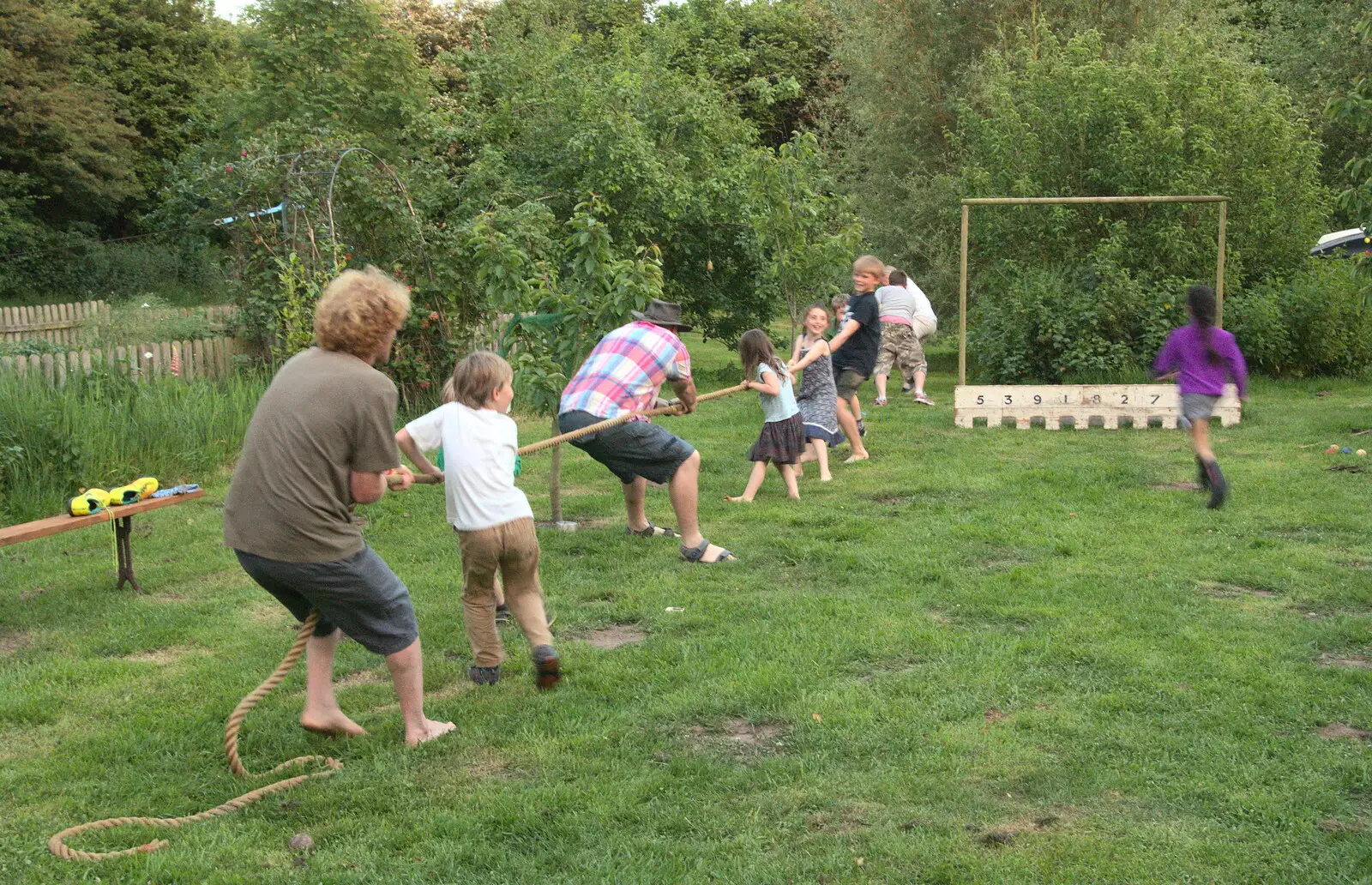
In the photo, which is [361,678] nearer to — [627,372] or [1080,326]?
[627,372]

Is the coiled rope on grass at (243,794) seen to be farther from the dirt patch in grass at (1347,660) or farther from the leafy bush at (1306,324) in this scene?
the leafy bush at (1306,324)

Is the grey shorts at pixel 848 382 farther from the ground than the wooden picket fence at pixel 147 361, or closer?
closer

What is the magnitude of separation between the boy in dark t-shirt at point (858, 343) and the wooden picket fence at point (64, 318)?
642cm

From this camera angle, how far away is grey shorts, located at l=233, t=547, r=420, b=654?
4324 millimetres

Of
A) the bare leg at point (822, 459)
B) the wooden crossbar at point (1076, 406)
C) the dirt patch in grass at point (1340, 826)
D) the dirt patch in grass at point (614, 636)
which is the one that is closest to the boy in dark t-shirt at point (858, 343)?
the bare leg at point (822, 459)

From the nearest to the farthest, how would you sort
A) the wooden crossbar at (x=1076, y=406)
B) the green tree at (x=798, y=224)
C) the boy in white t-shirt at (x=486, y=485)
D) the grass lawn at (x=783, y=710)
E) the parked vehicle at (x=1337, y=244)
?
the grass lawn at (x=783, y=710) < the boy in white t-shirt at (x=486, y=485) < the wooden crossbar at (x=1076, y=406) < the green tree at (x=798, y=224) < the parked vehicle at (x=1337, y=244)

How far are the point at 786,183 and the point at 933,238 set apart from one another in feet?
17.5

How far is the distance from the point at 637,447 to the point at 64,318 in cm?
Answer: 1732

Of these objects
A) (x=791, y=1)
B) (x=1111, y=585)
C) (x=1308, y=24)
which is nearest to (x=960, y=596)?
(x=1111, y=585)

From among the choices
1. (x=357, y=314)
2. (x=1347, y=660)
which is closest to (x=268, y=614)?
(x=357, y=314)

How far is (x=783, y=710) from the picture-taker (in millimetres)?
5059

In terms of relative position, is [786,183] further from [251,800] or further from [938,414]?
[251,800]

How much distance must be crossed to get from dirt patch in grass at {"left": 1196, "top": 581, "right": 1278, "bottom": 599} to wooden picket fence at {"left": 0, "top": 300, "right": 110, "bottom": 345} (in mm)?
12178

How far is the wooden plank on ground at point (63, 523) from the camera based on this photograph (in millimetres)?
6355
